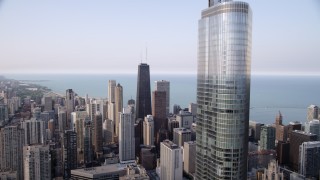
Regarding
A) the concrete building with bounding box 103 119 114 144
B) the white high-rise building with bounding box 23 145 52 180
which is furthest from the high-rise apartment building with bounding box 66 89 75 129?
the white high-rise building with bounding box 23 145 52 180

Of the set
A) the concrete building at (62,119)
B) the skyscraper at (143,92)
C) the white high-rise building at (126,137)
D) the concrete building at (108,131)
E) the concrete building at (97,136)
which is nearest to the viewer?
the white high-rise building at (126,137)

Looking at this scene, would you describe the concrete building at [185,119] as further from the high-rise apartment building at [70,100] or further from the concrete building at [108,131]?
the high-rise apartment building at [70,100]

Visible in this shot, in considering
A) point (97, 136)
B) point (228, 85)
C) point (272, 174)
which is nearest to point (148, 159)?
point (97, 136)

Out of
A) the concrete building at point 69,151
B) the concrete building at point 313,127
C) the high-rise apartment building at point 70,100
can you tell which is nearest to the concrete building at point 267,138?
the concrete building at point 313,127

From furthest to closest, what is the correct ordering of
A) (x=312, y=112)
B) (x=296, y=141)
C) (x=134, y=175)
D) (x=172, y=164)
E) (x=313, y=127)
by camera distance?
(x=312, y=112), (x=313, y=127), (x=296, y=141), (x=172, y=164), (x=134, y=175)

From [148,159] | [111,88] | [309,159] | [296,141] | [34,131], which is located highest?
[111,88]

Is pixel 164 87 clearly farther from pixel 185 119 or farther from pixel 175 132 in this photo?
pixel 175 132

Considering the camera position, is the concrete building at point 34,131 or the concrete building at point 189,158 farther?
the concrete building at point 189,158
